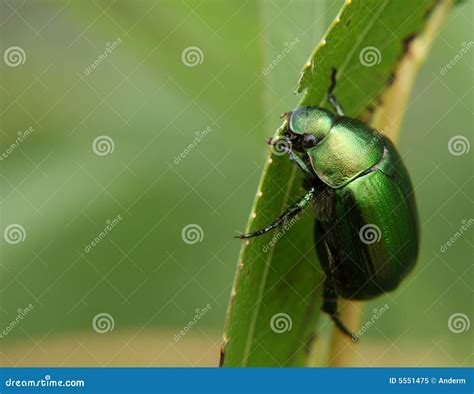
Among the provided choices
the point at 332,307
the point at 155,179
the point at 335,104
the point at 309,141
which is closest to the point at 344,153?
the point at 309,141

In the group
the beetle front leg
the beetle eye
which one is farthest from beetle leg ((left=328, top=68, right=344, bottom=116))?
the beetle front leg

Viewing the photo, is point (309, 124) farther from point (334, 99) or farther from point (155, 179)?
point (155, 179)

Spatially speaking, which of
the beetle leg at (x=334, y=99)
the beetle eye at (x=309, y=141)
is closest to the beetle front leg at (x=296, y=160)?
the beetle eye at (x=309, y=141)

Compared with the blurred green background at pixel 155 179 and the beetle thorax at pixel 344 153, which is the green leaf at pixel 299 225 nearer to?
the beetle thorax at pixel 344 153

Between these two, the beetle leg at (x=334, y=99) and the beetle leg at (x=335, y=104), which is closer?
the beetle leg at (x=334, y=99)

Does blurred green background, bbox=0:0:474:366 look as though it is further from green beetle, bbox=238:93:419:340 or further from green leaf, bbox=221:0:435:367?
green leaf, bbox=221:0:435:367

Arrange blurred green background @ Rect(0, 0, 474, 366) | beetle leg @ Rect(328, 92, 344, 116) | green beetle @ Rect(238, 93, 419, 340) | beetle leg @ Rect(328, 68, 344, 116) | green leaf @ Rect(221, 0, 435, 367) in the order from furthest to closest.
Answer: blurred green background @ Rect(0, 0, 474, 366)
green beetle @ Rect(238, 93, 419, 340)
beetle leg @ Rect(328, 92, 344, 116)
beetle leg @ Rect(328, 68, 344, 116)
green leaf @ Rect(221, 0, 435, 367)
